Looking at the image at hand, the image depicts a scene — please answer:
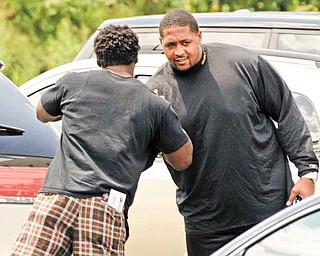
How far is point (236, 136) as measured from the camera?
5.73m

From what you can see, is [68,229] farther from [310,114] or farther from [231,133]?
[310,114]

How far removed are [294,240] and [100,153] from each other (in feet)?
4.18

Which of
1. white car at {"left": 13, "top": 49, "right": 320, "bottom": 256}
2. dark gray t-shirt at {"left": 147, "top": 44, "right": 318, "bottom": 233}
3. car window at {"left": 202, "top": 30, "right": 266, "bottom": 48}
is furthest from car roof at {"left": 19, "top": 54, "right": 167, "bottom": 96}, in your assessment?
dark gray t-shirt at {"left": 147, "top": 44, "right": 318, "bottom": 233}

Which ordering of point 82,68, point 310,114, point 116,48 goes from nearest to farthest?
point 116,48 → point 310,114 → point 82,68

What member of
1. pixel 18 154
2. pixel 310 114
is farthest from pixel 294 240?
pixel 310 114

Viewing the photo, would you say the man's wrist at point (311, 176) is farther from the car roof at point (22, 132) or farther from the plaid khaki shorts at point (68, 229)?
the car roof at point (22, 132)

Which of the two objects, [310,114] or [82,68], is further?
[82,68]

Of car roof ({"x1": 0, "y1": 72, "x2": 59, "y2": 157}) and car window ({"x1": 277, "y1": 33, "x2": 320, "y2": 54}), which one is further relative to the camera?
car window ({"x1": 277, "y1": 33, "x2": 320, "y2": 54})

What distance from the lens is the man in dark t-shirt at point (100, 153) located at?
529 centimetres

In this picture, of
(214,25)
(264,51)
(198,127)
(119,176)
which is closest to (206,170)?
(198,127)

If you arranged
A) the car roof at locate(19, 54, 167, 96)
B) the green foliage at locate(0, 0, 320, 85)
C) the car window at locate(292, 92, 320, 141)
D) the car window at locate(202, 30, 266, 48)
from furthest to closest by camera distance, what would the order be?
the green foliage at locate(0, 0, 320, 85) < the car window at locate(202, 30, 266, 48) < the car roof at locate(19, 54, 167, 96) < the car window at locate(292, 92, 320, 141)

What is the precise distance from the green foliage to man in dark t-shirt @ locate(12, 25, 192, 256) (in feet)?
25.2

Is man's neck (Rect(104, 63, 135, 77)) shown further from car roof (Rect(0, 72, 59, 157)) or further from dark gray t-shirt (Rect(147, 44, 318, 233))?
car roof (Rect(0, 72, 59, 157))

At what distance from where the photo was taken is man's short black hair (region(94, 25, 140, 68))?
18.0 ft
